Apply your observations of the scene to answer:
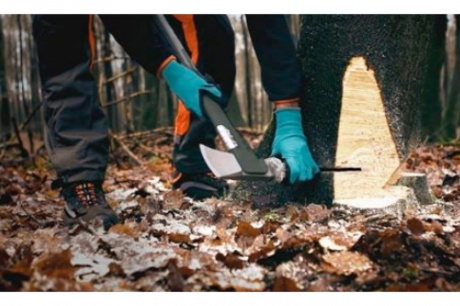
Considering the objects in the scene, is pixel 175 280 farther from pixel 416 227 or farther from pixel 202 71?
pixel 202 71

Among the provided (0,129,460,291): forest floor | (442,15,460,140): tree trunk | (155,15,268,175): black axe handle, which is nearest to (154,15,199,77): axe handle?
(155,15,268,175): black axe handle

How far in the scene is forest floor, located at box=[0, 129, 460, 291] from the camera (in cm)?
131

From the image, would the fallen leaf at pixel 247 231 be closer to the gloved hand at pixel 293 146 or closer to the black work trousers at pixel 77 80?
the gloved hand at pixel 293 146

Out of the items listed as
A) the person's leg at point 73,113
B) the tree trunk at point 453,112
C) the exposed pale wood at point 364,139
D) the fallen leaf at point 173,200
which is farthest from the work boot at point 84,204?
the tree trunk at point 453,112

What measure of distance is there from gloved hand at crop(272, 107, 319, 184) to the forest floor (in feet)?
0.55

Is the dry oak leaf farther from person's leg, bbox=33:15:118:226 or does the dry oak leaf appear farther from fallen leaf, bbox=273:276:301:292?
person's leg, bbox=33:15:118:226

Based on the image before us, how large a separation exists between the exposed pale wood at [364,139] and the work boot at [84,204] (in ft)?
3.34

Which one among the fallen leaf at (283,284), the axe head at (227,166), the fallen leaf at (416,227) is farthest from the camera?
the axe head at (227,166)

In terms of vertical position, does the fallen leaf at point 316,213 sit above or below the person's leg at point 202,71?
below

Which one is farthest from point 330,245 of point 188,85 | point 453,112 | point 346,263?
point 453,112

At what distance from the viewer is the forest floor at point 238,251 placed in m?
1.31

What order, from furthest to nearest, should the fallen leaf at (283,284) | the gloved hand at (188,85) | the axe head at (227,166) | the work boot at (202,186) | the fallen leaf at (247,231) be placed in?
the work boot at (202,186) → the gloved hand at (188,85) → the axe head at (227,166) → the fallen leaf at (247,231) → the fallen leaf at (283,284)

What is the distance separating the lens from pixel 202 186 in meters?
2.58

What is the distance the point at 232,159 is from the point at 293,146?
0.36m
